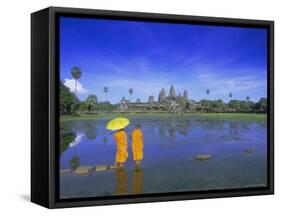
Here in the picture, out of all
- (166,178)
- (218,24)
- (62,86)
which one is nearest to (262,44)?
(218,24)

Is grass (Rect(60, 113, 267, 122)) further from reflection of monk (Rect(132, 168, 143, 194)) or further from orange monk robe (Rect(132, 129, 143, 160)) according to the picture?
reflection of monk (Rect(132, 168, 143, 194))

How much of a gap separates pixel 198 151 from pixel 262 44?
79.7 inches

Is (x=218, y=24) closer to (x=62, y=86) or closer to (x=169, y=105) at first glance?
(x=169, y=105)

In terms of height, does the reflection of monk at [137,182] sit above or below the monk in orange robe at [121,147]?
below

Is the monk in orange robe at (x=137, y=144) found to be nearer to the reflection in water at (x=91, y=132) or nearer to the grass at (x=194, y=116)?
the grass at (x=194, y=116)

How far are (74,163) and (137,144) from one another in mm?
1016

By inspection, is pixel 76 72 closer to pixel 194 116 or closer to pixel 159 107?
pixel 159 107

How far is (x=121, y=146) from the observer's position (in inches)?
408

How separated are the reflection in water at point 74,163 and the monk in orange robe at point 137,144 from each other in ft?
2.86

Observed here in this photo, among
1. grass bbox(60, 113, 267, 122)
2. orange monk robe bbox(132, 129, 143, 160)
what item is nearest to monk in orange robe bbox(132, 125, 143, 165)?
orange monk robe bbox(132, 129, 143, 160)

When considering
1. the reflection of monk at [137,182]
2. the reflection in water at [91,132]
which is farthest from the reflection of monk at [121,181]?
the reflection in water at [91,132]

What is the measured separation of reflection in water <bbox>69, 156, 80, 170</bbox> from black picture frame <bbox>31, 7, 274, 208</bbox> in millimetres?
232

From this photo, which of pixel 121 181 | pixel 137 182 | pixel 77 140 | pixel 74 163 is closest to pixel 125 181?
pixel 121 181

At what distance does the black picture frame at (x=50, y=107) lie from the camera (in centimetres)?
979
